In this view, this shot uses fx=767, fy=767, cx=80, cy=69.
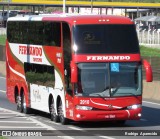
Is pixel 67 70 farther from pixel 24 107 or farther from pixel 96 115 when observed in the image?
pixel 24 107

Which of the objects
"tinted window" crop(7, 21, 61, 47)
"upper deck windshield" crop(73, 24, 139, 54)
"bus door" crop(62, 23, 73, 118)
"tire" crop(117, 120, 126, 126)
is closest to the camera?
"upper deck windshield" crop(73, 24, 139, 54)

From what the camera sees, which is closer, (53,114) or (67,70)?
(67,70)

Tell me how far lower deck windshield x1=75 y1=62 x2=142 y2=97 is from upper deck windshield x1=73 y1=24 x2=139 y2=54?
49cm

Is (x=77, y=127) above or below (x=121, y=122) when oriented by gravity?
above

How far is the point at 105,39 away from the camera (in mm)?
22625

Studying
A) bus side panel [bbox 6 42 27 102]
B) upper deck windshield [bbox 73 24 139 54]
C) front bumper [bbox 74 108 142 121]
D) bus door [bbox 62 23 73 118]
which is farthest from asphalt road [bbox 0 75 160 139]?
upper deck windshield [bbox 73 24 139 54]

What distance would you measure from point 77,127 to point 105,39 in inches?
108

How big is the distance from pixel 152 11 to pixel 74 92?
123101 millimetres

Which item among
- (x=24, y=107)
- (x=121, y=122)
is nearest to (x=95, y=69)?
(x=121, y=122)

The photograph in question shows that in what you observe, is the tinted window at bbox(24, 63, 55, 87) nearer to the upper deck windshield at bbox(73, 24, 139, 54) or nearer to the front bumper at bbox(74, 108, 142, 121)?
the upper deck windshield at bbox(73, 24, 139, 54)

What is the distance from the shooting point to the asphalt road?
20.4 m

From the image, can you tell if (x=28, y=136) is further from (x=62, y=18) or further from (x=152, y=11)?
(x=152, y=11)

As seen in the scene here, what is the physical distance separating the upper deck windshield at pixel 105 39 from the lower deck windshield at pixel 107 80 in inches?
19.2

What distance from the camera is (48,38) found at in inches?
985
